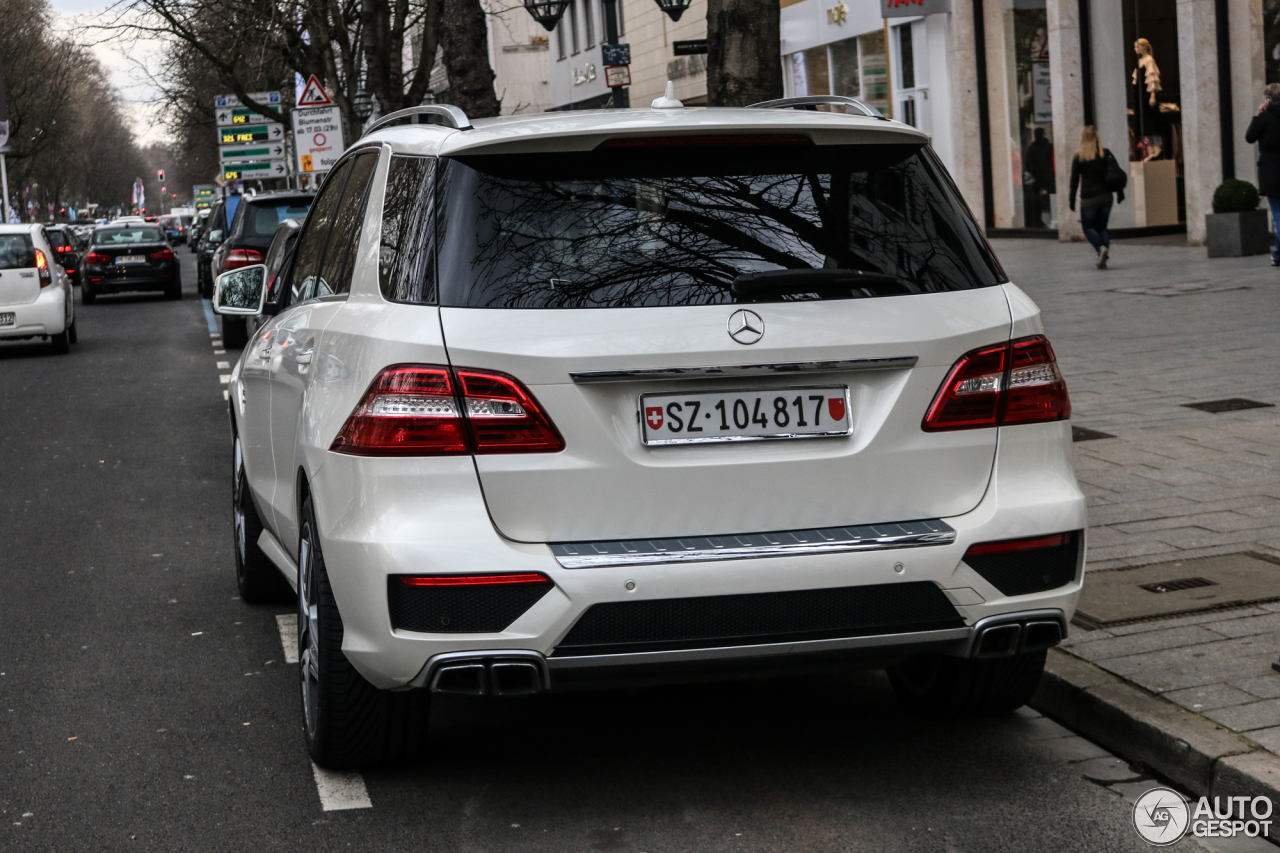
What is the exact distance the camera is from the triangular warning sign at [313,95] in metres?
26.6

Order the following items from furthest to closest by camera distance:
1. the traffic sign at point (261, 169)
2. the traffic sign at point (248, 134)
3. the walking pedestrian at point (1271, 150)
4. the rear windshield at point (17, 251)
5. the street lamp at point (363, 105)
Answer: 1. the traffic sign at point (261, 169)
2. the traffic sign at point (248, 134)
3. the street lamp at point (363, 105)
4. the rear windshield at point (17, 251)
5. the walking pedestrian at point (1271, 150)

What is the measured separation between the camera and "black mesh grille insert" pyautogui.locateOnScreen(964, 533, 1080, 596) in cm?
414

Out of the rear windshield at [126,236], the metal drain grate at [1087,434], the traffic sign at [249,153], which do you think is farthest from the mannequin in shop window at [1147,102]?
the traffic sign at [249,153]

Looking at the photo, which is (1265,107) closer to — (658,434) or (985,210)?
(985,210)

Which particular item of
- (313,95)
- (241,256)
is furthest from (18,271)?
(313,95)

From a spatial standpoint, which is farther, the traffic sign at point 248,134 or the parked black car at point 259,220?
the traffic sign at point 248,134

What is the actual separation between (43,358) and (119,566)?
14520 millimetres

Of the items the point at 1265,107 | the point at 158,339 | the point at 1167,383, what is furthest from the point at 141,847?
the point at 158,339

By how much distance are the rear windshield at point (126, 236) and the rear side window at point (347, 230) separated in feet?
98.6

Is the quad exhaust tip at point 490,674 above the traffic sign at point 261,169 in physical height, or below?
below

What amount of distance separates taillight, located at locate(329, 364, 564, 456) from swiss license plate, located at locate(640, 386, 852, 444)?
25 cm

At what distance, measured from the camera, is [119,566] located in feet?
26.3

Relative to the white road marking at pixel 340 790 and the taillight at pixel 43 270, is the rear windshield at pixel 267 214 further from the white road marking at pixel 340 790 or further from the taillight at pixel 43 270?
the white road marking at pixel 340 790

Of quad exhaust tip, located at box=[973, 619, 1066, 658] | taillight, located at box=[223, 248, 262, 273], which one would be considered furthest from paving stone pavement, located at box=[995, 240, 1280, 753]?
taillight, located at box=[223, 248, 262, 273]
